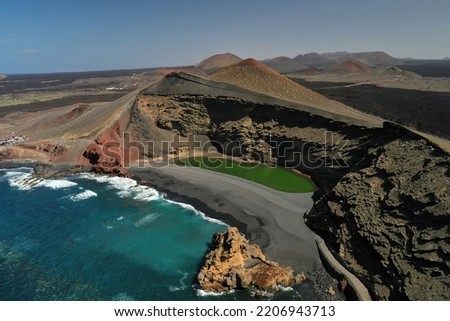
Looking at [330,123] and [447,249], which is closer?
[447,249]

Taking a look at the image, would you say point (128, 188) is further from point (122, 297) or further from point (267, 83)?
point (267, 83)

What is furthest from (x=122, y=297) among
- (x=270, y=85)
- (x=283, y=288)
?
(x=270, y=85)

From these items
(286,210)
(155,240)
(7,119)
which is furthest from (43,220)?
(7,119)

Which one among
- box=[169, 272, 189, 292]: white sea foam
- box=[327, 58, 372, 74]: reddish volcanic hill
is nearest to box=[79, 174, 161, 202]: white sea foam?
box=[169, 272, 189, 292]: white sea foam

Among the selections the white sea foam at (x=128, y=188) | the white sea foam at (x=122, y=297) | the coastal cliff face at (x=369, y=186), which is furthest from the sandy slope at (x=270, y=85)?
the white sea foam at (x=122, y=297)

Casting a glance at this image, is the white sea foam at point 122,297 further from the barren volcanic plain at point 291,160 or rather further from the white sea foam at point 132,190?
the white sea foam at point 132,190

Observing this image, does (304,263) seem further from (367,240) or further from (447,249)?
(447,249)

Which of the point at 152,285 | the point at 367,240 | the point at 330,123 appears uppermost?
the point at 330,123
